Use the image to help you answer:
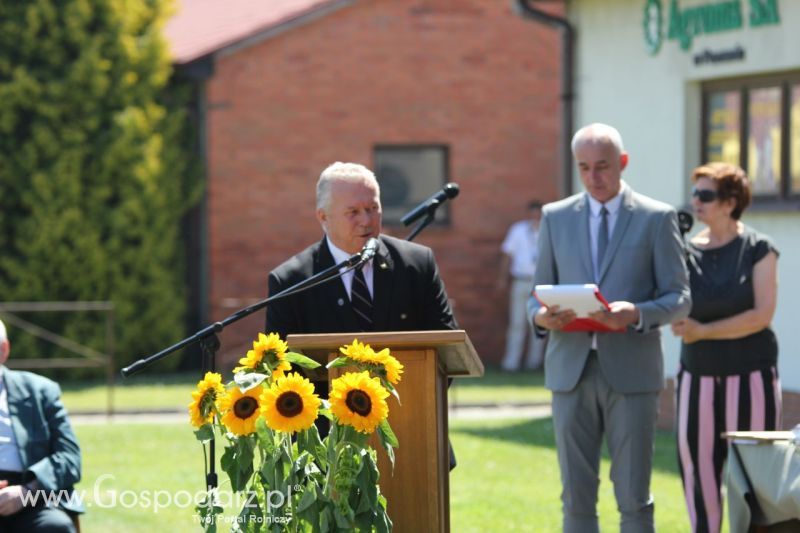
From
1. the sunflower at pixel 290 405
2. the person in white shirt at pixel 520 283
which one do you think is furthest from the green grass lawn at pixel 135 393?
the sunflower at pixel 290 405

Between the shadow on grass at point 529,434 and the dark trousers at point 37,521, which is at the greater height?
the dark trousers at point 37,521

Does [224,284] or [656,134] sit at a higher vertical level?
[656,134]

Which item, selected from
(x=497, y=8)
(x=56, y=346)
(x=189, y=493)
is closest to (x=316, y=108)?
(x=497, y=8)

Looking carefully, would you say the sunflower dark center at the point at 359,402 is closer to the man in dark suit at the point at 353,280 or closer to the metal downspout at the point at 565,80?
the man in dark suit at the point at 353,280

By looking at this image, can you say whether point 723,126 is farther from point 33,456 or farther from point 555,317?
point 33,456

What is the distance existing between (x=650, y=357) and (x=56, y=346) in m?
13.8

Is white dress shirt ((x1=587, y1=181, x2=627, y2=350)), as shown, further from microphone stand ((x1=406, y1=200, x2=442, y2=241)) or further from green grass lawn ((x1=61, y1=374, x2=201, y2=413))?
green grass lawn ((x1=61, y1=374, x2=201, y2=413))

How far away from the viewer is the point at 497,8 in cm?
2259

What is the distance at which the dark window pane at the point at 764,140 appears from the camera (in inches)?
543

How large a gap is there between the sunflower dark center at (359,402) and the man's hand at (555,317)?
1748 mm

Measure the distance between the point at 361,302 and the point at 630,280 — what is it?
1.42 meters

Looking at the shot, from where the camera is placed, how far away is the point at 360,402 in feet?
17.4

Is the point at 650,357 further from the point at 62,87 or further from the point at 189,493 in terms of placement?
the point at 62,87

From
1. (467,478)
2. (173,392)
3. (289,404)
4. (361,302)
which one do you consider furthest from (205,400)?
(173,392)
